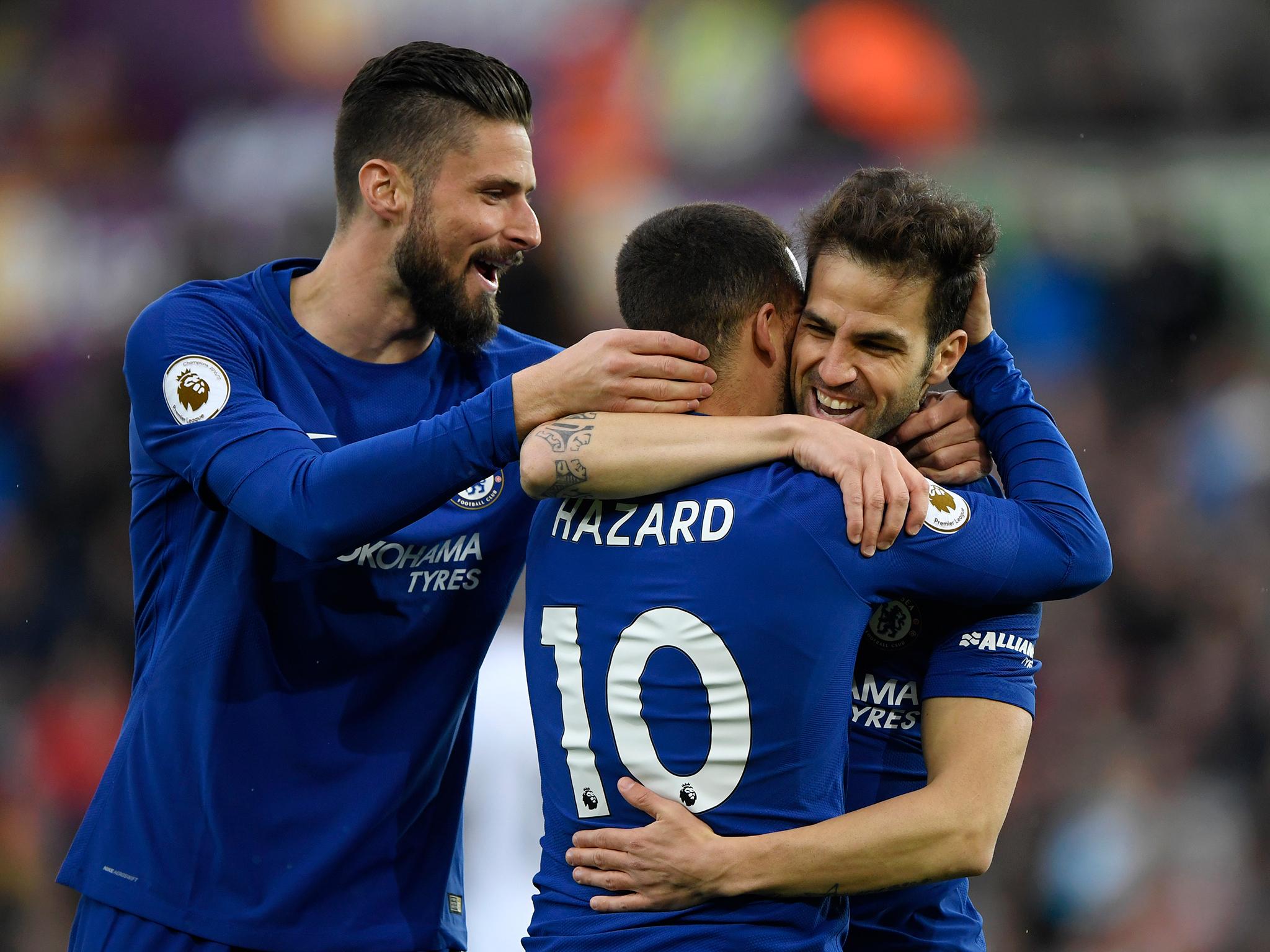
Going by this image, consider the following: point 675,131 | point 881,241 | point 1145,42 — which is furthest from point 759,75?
point 881,241

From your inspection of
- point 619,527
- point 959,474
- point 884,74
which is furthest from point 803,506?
point 884,74

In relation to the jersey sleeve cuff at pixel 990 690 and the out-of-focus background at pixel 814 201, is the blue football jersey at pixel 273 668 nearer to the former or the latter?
the jersey sleeve cuff at pixel 990 690

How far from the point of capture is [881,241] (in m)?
2.56

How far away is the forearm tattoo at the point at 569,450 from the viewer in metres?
2.35

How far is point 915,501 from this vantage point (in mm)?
2232

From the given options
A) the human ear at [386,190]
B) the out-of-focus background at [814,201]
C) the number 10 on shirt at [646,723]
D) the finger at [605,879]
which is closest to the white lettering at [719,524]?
the number 10 on shirt at [646,723]

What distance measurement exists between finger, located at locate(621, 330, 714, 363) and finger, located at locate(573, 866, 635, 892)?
36.5 inches

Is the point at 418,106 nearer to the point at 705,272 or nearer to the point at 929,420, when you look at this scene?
the point at 705,272

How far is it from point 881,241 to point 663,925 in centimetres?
135

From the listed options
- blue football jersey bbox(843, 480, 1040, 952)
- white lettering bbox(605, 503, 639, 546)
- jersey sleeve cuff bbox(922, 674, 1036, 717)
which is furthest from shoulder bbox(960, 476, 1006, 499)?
white lettering bbox(605, 503, 639, 546)

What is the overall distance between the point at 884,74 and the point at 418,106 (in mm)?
6251

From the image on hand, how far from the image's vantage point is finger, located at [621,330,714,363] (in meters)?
2.40

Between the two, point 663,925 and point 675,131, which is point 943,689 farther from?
point 675,131

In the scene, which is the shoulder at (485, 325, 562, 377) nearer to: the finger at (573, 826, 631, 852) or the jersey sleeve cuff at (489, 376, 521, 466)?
the jersey sleeve cuff at (489, 376, 521, 466)
